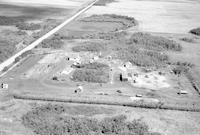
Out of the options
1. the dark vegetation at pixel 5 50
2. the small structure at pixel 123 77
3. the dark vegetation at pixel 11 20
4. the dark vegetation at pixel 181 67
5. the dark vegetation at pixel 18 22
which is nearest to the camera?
the small structure at pixel 123 77

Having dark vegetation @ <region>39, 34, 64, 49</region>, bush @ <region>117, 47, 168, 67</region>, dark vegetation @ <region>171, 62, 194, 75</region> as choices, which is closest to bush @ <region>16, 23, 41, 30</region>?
dark vegetation @ <region>39, 34, 64, 49</region>

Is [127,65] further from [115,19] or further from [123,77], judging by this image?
[115,19]

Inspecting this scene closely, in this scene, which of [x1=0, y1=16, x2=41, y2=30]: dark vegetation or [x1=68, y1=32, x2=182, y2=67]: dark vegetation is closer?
[x1=68, y1=32, x2=182, y2=67]: dark vegetation

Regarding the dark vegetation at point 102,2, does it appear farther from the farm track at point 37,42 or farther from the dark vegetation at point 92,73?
the dark vegetation at point 92,73

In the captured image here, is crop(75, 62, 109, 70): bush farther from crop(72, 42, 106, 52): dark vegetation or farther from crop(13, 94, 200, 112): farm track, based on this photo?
crop(13, 94, 200, 112): farm track

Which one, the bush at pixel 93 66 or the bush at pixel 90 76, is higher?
the bush at pixel 93 66

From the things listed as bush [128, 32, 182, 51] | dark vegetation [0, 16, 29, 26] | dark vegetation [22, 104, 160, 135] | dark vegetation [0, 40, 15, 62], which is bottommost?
dark vegetation [22, 104, 160, 135]

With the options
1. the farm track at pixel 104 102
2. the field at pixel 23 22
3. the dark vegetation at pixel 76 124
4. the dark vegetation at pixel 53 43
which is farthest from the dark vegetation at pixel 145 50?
the dark vegetation at pixel 76 124

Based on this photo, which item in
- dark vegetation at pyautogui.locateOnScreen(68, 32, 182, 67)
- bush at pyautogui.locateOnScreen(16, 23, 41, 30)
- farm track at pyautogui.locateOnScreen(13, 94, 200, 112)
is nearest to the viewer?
farm track at pyautogui.locateOnScreen(13, 94, 200, 112)
